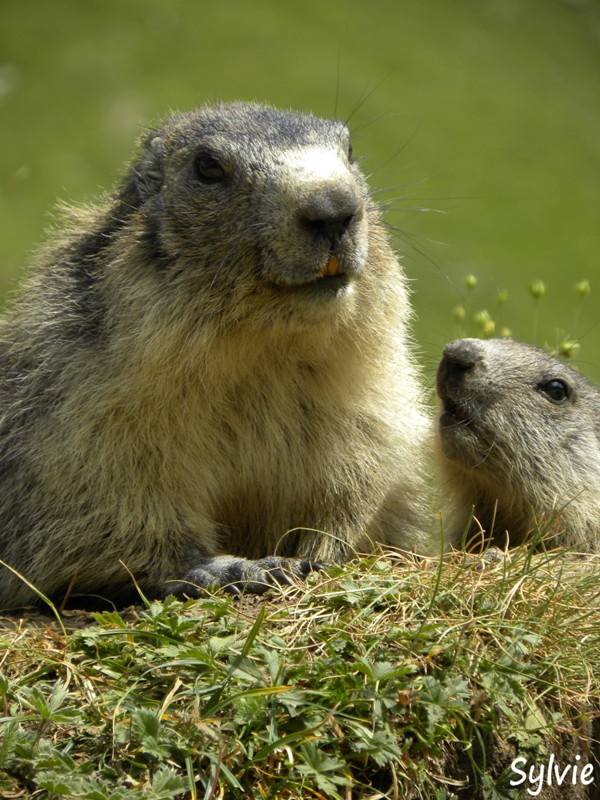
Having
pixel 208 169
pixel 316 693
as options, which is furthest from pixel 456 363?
pixel 316 693

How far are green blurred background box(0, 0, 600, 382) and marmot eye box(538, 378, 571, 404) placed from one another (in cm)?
582

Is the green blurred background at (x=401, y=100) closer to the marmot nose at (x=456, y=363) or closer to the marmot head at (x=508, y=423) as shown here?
the marmot head at (x=508, y=423)

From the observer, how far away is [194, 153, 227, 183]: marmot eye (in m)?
4.62

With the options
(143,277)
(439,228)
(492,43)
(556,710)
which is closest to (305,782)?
(556,710)

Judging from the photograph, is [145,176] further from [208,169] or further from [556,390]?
[556,390]

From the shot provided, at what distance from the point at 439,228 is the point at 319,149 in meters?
8.26

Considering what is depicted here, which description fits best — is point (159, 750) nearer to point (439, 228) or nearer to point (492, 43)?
point (439, 228)

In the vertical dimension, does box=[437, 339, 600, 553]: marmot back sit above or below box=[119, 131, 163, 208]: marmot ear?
below

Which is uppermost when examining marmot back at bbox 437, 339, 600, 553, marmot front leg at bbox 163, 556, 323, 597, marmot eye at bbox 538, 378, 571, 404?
marmot eye at bbox 538, 378, 571, 404

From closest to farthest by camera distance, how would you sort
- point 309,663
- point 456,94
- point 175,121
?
1. point 309,663
2. point 175,121
3. point 456,94

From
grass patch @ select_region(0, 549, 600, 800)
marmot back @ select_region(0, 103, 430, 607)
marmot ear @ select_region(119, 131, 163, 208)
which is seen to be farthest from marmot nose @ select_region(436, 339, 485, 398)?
marmot ear @ select_region(119, 131, 163, 208)

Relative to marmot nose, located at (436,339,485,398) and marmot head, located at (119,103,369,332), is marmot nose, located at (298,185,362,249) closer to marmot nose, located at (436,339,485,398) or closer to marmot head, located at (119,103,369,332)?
marmot head, located at (119,103,369,332)

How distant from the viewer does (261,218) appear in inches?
171

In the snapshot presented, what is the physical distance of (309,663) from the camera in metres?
3.57
